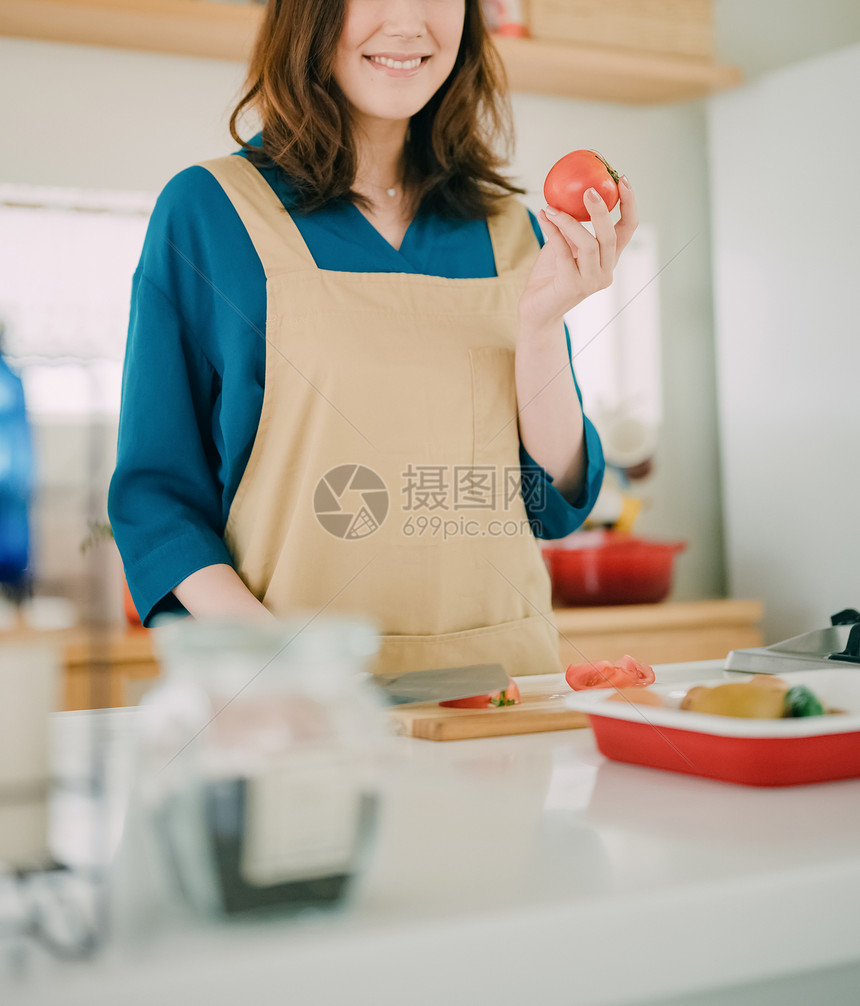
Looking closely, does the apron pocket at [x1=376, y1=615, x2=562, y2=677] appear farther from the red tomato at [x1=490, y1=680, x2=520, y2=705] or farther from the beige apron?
the red tomato at [x1=490, y1=680, x2=520, y2=705]

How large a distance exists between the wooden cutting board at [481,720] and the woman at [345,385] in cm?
21

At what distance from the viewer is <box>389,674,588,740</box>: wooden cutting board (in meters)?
0.65

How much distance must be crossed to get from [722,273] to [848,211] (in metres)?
0.33

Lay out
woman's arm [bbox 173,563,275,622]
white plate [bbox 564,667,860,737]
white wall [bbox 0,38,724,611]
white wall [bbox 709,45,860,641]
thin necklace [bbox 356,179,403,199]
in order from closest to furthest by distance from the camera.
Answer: white plate [bbox 564,667,860,737], woman's arm [bbox 173,563,275,622], thin necklace [bbox 356,179,403,199], white wall [bbox 0,38,724,611], white wall [bbox 709,45,860,641]

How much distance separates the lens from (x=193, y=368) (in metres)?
0.91

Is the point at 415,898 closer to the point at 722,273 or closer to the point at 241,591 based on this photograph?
the point at 241,591

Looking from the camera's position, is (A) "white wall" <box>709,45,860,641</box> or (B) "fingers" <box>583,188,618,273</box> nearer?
(B) "fingers" <box>583,188,618,273</box>

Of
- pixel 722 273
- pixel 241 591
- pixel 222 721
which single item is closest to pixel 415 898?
pixel 222 721

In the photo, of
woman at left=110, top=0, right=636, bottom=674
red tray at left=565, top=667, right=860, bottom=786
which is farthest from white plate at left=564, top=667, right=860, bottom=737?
woman at left=110, top=0, right=636, bottom=674

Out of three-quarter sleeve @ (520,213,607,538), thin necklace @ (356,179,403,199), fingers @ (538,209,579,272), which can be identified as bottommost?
three-quarter sleeve @ (520,213,607,538)

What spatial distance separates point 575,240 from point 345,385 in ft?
0.77

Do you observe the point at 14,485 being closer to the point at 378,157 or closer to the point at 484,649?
the point at 484,649

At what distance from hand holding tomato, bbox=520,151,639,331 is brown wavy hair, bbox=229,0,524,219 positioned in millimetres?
169

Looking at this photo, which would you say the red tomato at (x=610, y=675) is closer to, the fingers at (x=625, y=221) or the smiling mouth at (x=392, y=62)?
the fingers at (x=625, y=221)
